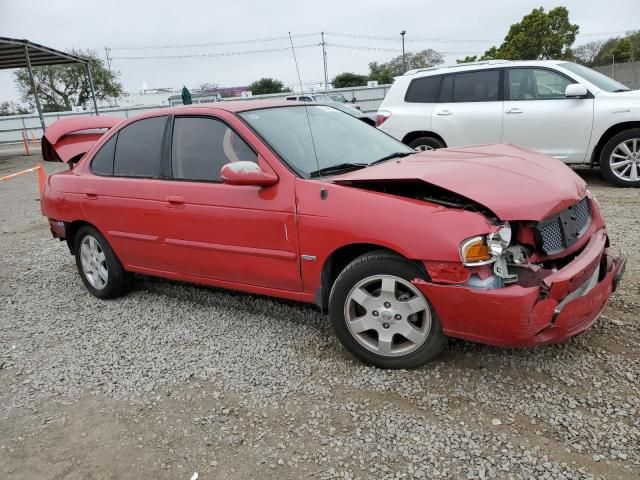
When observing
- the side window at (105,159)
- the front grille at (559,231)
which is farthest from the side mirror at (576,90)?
the side window at (105,159)

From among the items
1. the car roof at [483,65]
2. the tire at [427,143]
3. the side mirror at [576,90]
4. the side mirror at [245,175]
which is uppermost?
the car roof at [483,65]

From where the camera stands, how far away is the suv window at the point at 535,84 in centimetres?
730

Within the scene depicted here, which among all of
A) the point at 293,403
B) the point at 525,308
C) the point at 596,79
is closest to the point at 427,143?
the point at 596,79

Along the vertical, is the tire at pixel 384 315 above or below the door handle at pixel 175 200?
below

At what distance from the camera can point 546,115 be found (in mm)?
7273

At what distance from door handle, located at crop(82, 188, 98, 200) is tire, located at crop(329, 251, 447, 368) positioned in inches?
95.5

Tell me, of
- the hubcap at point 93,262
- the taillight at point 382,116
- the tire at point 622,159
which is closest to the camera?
the hubcap at point 93,262

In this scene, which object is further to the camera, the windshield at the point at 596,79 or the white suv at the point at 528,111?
the windshield at the point at 596,79

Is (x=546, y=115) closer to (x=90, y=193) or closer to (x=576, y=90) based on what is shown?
(x=576, y=90)

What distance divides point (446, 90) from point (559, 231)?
18.8ft

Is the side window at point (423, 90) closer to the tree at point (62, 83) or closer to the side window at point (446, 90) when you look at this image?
the side window at point (446, 90)

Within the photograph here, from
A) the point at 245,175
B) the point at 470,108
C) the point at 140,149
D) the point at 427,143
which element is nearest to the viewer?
the point at 245,175

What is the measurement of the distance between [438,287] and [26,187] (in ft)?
41.3

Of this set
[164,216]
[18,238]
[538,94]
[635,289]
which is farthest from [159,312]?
[538,94]
